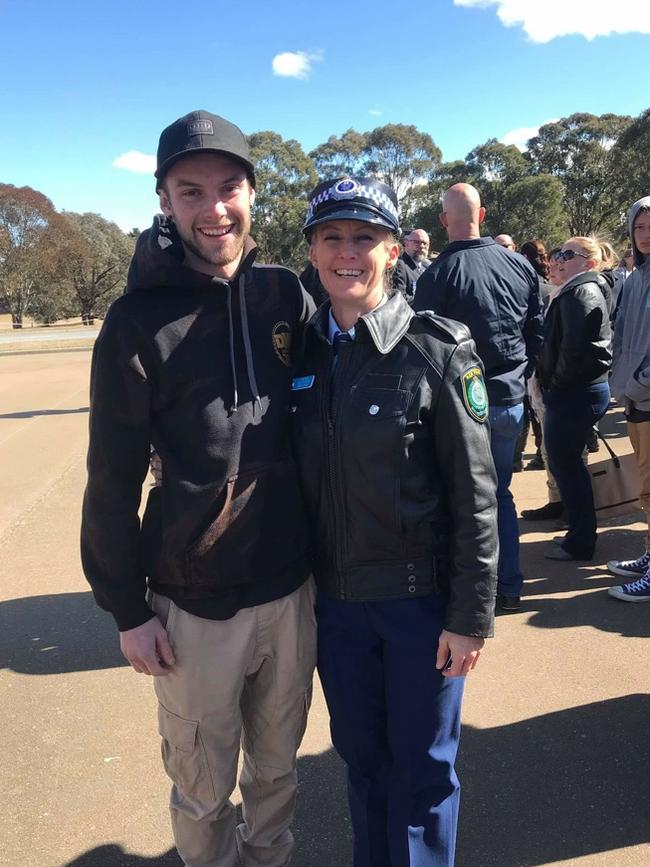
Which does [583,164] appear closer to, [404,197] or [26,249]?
[404,197]

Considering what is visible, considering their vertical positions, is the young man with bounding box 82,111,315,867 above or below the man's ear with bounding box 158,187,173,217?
below

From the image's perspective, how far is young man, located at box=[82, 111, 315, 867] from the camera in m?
1.67

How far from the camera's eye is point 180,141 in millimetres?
1680

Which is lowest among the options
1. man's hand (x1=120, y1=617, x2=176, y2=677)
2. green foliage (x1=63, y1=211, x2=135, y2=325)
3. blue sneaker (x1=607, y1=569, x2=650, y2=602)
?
blue sneaker (x1=607, y1=569, x2=650, y2=602)

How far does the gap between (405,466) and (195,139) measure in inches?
39.5

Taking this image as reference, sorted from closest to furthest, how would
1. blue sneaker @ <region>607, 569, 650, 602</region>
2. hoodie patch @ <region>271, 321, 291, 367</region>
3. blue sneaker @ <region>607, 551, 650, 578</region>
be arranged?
hoodie patch @ <region>271, 321, 291, 367</region>, blue sneaker @ <region>607, 569, 650, 602</region>, blue sneaker @ <region>607, 551, 650, 578</region>

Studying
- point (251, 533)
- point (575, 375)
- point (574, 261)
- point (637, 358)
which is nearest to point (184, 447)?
point (251, 533)

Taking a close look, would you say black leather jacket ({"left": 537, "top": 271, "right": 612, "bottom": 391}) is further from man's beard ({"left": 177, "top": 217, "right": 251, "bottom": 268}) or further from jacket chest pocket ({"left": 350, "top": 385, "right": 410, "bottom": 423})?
man's beard ({"left": 177, "top": 217, "right": 251, "bottom": 268})

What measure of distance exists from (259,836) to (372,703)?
64 cm

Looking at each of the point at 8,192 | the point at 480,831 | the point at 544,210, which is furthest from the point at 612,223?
the point at 480,831

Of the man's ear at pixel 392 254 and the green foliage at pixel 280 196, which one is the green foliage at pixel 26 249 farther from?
the man's ear at pixel 392 254

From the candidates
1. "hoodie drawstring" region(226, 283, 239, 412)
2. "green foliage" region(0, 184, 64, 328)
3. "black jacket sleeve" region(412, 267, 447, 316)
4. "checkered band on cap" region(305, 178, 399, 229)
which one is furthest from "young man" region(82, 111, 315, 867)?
"green foliage" region(0, 184, 64, 328)

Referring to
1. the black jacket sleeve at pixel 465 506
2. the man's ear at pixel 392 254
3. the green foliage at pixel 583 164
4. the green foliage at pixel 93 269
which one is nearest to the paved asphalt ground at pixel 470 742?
the black jacket sleeve at pixel 465 506

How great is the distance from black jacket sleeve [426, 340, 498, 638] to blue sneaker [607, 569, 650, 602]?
2.44m
